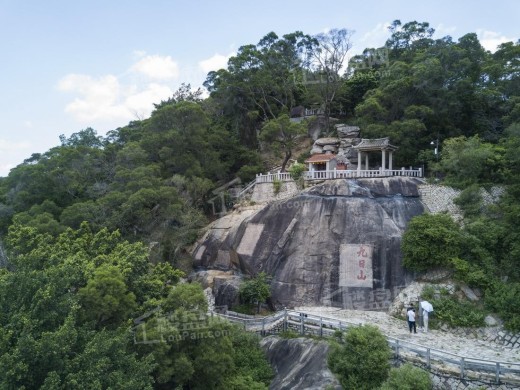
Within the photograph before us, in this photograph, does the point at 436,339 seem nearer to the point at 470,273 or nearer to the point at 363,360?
the point at 470,273

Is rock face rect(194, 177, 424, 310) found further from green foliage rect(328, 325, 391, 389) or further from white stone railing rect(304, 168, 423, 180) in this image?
green foliage rect(328, 325, 391, 389)

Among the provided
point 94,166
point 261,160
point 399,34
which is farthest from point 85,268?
point 399,34

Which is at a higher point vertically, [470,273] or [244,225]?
[244,225]

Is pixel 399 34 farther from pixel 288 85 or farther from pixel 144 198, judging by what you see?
pixel 144 198

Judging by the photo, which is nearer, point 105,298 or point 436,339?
point 105,298

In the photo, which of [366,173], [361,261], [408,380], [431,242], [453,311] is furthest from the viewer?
[366,173]

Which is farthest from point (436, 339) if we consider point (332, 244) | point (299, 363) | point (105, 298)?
point (105, 298)

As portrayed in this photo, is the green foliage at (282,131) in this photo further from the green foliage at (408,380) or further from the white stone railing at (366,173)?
the green foliage at (408,380)

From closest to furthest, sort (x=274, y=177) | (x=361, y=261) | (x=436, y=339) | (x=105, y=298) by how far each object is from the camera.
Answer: (x=105, y=298) → (x=436, y=339) → (x=361, y=261) → (x=274, y=177)
